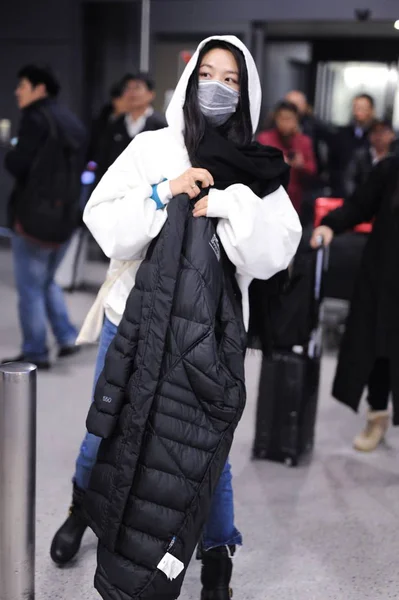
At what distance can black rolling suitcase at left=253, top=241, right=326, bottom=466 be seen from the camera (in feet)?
10.7

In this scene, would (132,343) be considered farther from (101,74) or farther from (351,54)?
(351,54)

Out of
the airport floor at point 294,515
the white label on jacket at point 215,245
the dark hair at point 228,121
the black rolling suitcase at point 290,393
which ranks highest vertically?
the dark hair at point 228,121

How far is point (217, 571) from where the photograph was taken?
2.26 m

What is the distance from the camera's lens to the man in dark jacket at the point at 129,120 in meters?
5.18

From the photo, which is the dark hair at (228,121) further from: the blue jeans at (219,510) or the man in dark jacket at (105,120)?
the man in dark jacket at (105,120)

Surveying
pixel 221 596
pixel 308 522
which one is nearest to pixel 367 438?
pixel 308 522

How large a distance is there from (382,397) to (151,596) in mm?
1854

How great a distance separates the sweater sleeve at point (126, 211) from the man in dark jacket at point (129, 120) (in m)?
2.84

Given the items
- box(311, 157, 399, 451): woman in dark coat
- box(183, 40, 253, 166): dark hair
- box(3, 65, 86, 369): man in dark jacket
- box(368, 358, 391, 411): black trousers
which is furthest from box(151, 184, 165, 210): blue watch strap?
box(3, 65, 86, 369): man in dark jacket

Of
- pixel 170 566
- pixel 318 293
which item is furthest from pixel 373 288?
pixel 170 566

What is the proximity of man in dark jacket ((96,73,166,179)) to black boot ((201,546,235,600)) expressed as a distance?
3.24 meters

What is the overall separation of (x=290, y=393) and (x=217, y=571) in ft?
3.83

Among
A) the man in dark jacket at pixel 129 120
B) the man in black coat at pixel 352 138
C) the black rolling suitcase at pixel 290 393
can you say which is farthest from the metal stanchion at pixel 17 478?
the man in black coat at pixel 352 138

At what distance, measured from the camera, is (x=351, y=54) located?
33.1 feet
